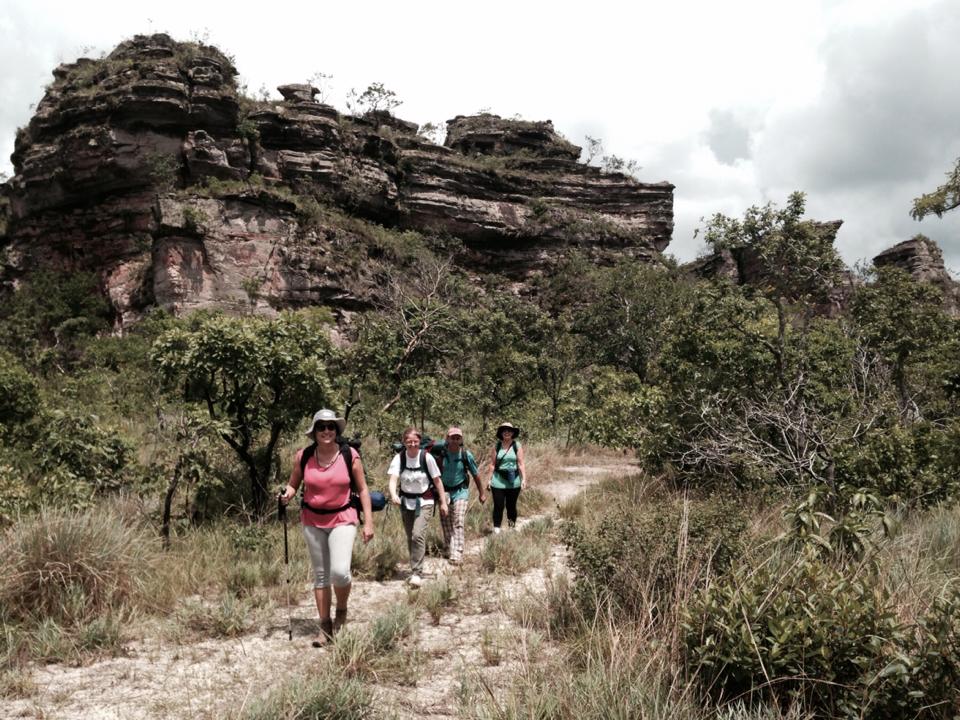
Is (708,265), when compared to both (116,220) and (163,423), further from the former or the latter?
(163,423)

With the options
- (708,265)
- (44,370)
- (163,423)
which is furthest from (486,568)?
(708,265)

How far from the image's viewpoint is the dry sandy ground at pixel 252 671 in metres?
3.57

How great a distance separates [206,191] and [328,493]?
2958cm

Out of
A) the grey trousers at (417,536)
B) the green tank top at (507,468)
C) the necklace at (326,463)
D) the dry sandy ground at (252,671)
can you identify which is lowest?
the dry sandy ground at (252,671)

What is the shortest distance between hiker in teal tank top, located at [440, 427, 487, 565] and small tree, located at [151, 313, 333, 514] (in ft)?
6.69

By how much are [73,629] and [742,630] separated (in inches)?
179

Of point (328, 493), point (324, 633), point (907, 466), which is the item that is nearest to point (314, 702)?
point (324, 633)

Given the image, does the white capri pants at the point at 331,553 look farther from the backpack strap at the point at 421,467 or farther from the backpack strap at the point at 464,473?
the backpack strap at the point at 464,473

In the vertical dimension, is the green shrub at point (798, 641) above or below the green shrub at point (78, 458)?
below

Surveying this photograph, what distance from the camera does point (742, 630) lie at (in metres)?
3.22

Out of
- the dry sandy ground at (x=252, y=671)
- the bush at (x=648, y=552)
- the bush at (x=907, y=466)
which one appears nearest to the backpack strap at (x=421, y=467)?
the dry sandy ground at (x=252, y=671)

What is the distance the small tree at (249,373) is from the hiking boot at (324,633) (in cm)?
322

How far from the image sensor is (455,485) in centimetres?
704

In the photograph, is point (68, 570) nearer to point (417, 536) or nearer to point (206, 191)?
point (417, 536)
